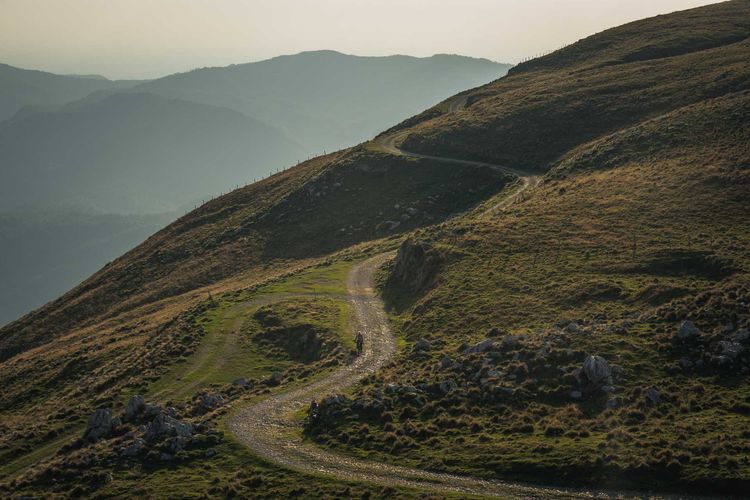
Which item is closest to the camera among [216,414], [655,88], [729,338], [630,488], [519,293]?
[630,488]

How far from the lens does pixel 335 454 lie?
36594 millimetres

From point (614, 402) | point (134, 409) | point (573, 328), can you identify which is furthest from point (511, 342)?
point (134, 409)

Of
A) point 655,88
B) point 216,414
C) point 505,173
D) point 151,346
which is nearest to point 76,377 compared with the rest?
point 151,346

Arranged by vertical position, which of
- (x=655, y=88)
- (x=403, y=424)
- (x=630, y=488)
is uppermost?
(x=655, y=88)

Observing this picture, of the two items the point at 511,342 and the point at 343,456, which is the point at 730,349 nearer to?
the point at 511,342

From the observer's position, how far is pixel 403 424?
1501 inches

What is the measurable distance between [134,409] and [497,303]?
2719 cm

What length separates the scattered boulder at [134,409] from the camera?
44688 mm

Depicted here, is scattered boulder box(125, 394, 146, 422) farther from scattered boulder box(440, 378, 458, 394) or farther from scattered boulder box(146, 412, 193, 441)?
scattered boulder box(440, 378, 458, 394)

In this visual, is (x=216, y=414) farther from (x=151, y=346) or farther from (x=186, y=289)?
(x=186, y=289)

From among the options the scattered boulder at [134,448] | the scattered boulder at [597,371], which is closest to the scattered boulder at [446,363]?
the scattered boulder at [597,371]

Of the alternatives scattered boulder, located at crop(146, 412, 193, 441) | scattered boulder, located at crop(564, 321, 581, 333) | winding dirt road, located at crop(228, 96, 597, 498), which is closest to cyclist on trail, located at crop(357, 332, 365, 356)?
winding dirt road, located at crop(228, 96, 597, 498)

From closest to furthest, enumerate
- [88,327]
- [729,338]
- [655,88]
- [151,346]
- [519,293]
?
1. [729,338]
2. [519,293]
3. [151,346]
4. [88,327]
5. [655,88]

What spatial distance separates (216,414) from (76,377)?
100 ft
